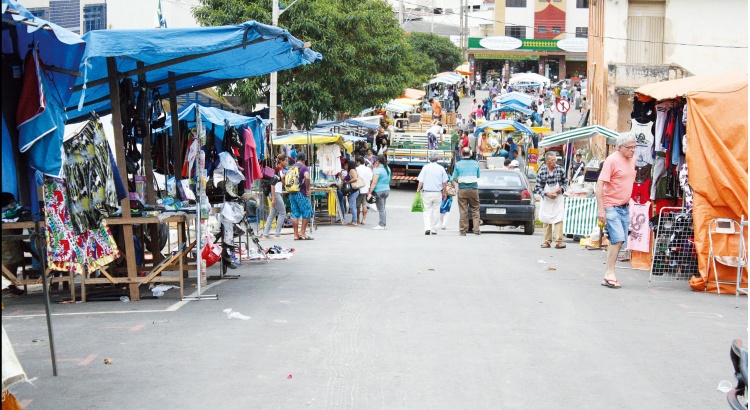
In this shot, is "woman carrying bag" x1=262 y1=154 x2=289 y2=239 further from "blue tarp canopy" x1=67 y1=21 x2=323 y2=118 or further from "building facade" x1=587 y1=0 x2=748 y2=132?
"building facade" x1=587 y1=0 x2=748 y2=132

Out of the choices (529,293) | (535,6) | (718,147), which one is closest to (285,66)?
(529,293)

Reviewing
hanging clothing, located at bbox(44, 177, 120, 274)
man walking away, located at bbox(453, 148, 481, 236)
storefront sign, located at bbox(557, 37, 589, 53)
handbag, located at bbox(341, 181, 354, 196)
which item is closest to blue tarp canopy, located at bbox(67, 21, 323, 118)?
hanging clothing, located at bbox(44, 177, 120, 274)

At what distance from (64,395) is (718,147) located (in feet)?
27.9

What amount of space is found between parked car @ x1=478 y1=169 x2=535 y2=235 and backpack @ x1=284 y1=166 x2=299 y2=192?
455cm

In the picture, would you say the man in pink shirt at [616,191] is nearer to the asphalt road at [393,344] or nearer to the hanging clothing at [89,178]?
the asphalt road at [393,344]

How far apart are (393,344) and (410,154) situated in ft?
90.8

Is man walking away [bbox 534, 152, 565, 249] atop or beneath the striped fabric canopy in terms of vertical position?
beneath

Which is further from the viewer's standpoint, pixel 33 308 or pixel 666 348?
pixel 33 308

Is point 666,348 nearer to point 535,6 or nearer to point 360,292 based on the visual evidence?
point 360,292

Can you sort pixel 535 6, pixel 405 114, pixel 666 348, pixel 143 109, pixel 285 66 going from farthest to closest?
pixel 535 6 < pixel 405 114 < pixel 285 66 < pixel 143 109 < pixel 666 348

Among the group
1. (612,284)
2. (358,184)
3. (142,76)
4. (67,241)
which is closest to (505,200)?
(358,184)

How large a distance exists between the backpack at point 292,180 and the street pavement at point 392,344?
6837 mm

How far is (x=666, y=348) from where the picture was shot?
8047mm

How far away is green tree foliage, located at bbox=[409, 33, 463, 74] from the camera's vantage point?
79.3 metres
